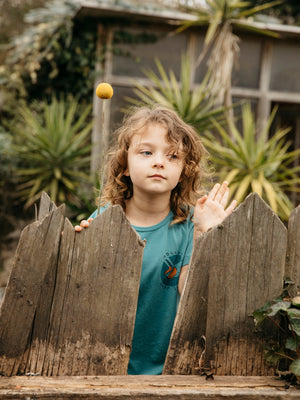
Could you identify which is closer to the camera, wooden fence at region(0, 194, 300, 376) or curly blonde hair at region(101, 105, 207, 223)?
wooden fence at region(0, 194, 300, 376)

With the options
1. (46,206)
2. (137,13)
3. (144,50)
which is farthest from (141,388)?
(144,50)

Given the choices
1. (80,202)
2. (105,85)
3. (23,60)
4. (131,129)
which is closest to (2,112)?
(23,60)

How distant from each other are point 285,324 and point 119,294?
21.5 inches

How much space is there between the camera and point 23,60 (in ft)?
21.1

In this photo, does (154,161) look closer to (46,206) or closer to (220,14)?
(46,206)

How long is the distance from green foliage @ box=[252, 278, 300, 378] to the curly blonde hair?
2.28ft

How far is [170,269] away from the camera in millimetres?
1848

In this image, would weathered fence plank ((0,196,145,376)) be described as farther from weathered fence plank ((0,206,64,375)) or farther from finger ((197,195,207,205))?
finger ((197,195,207,205))

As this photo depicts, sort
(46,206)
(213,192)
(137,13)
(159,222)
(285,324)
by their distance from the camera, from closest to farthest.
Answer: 1. (285,324)
2. (46,206)
3. (213,192)
4. (159,222)
5. (137,13)

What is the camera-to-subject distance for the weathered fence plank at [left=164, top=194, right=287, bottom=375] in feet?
4.60

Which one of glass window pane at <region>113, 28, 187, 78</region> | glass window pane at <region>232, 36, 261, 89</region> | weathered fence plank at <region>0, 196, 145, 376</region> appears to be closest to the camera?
weathered fence plank at <region>0, 196, 145, 376</region>

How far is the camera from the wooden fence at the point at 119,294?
1.31m

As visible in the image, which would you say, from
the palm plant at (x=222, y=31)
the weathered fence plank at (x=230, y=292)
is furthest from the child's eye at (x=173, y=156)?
the palm plant at (x=222, y=31)

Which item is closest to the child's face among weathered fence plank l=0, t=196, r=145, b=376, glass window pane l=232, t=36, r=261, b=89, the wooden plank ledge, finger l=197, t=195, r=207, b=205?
finger l=197, t=195, r=207, b=205
